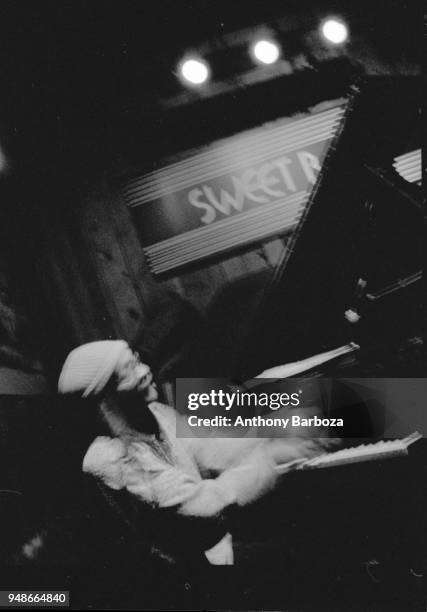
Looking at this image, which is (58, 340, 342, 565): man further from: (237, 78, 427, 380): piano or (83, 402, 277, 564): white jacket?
(237, 78, 427, 380): piano

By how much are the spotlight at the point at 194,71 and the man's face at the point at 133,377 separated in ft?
8.10

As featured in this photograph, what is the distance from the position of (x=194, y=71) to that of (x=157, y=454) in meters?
3.33

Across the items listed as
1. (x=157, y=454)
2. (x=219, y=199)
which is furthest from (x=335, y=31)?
(x=157, y=454)

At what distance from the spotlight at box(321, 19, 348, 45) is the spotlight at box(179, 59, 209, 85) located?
1168 mm

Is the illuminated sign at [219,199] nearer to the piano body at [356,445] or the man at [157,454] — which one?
the piano body at [356,445]

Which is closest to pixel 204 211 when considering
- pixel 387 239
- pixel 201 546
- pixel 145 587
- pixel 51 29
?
pixel 387 239

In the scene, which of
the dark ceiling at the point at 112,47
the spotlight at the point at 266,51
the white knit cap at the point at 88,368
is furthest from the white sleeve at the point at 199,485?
the spotlight at the point at 266,51

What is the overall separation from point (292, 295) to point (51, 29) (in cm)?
326

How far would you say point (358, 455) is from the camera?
11.8ft

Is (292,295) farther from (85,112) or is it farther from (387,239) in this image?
(85,112)

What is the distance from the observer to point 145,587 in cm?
368

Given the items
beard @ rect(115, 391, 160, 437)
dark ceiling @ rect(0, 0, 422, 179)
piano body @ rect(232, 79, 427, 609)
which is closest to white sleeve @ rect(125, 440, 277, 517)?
piano body @ rect(232, 79, 427, 609)

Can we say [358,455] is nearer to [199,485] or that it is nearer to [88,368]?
[199,485]

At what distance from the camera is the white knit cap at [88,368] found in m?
3.87
